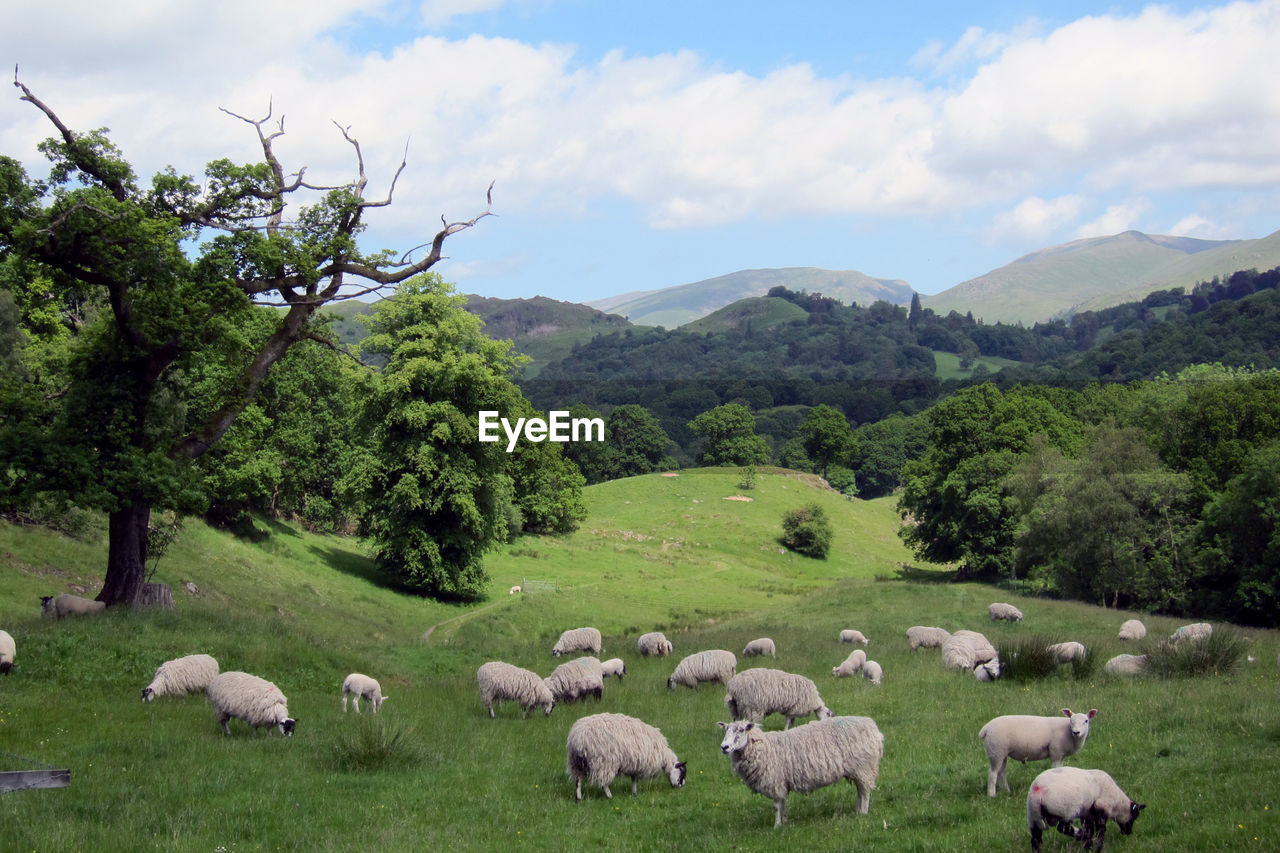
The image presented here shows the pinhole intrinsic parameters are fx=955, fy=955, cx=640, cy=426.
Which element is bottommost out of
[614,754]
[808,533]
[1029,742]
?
[808,533]

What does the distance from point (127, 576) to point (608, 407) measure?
539 feet

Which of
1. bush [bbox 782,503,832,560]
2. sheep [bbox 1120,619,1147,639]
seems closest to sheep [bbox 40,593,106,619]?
sheep [bbox 1120,619,1147,639]

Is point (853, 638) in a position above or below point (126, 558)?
below

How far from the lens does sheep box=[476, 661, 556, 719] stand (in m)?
19.3

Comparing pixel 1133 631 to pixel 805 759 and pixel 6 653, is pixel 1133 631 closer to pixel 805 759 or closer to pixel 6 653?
pixel 805 759

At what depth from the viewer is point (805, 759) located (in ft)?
37.4

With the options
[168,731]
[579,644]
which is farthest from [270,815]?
[579,644]

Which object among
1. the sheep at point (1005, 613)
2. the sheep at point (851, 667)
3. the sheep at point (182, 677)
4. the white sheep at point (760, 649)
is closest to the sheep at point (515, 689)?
the sheep at point (182, 677)

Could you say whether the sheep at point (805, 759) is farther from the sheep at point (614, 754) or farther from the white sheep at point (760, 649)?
the white sheep at point (760, 649)

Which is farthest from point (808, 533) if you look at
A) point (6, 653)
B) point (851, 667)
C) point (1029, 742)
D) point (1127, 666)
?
point (1029, 742)

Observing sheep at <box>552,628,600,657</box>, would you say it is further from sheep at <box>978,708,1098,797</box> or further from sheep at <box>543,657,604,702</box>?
sheep at <box>978,708,1098,797</box>

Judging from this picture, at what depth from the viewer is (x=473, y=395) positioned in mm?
46094

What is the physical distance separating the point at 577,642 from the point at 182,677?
48.2 ft

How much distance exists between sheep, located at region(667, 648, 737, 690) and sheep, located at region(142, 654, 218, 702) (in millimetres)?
10389
